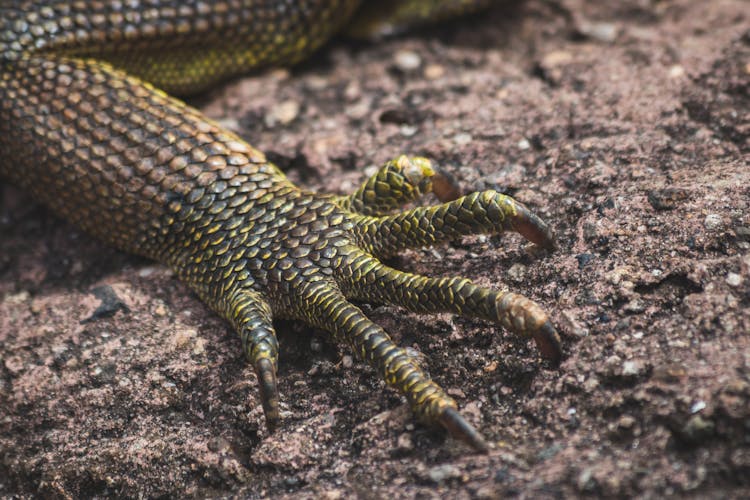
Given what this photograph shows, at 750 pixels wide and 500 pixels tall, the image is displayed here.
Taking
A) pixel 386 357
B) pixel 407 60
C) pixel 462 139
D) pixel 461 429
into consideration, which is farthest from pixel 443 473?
pixel 407 60

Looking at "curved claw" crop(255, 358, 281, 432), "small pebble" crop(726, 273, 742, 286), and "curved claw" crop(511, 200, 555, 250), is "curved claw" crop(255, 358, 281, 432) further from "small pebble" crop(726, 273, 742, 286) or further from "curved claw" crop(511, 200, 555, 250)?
"small pebble" crop(726, 273, 742, 286)

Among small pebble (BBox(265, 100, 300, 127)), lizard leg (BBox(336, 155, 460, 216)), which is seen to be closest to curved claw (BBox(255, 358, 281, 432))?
lizard leg (BBox(336, 155, 460, 216))

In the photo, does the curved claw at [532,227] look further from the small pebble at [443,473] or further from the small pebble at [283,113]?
the small pebble at [283,113]

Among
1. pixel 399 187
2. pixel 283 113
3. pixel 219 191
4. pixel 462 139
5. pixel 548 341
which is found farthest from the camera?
pixel 283 113

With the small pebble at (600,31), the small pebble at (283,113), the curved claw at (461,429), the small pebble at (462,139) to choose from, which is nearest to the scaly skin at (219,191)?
the curved claw at (461,429)

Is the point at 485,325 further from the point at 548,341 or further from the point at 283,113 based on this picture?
the point at 283,113

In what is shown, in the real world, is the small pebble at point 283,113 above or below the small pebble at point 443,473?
above
